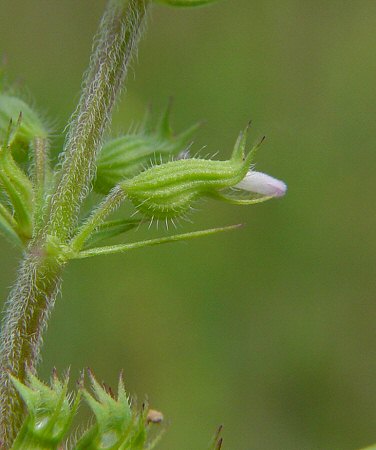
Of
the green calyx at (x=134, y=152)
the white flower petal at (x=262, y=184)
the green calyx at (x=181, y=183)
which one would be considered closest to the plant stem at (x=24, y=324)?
the green calyx at (x=181, y=183)

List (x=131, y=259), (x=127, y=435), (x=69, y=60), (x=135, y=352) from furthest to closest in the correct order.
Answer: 1. (x=69, y=60)
2. (x=131, y=259)
3. (x=135, y=352)
4. (x=127, y=435)

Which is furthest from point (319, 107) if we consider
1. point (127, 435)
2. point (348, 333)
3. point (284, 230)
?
point (127, 435)

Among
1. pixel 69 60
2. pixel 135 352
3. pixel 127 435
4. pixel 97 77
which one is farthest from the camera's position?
pixel 69 60

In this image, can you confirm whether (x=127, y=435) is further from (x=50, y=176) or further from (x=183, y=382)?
(x=183, y=382)

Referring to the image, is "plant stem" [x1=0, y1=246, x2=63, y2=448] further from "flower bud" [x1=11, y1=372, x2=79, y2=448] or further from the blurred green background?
the blurred green background

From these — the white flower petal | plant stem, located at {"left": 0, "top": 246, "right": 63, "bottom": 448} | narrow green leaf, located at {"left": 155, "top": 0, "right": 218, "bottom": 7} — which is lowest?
plant stem, located at {"left": 0, "top": 246, "right": 63, "bottom": 448}

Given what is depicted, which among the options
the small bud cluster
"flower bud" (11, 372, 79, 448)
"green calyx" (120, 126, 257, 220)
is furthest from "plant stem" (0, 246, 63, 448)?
"green calyx" (120, 126, 257, 220)
